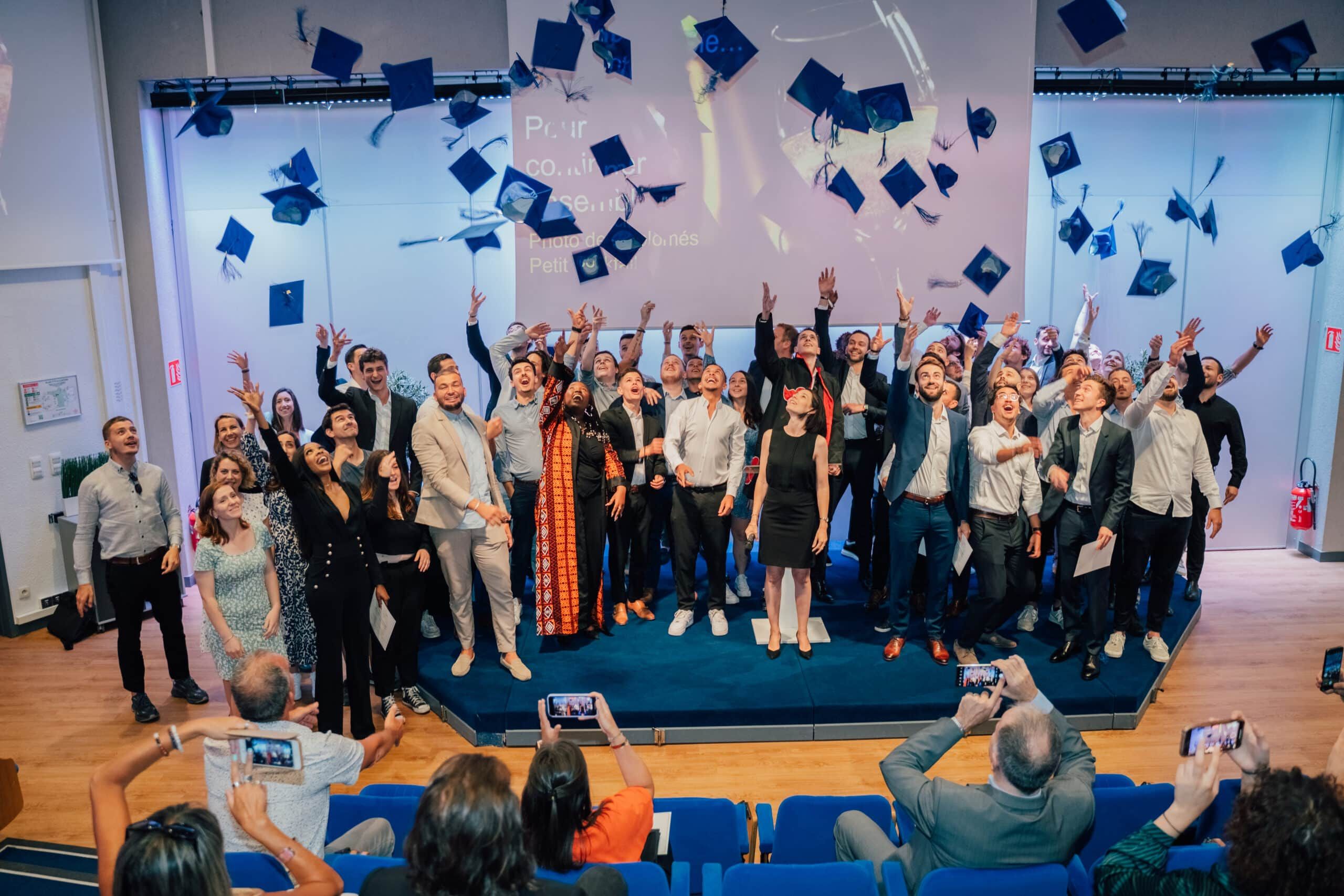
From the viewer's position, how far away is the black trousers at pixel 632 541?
5.14m

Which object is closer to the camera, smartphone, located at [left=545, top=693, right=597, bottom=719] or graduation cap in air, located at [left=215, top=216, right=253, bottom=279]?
smartphone, located at [left=545, top=693, right=597, bottom=719]

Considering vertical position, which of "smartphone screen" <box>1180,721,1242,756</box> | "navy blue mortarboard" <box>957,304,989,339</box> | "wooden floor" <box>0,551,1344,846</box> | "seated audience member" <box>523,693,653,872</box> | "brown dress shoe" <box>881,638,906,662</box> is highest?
"navy blue mortarboard" <box>957,304,989,339</box>

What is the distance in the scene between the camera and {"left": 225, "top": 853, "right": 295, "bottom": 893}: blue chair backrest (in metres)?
2.26

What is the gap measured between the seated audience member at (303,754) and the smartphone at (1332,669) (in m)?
2.32

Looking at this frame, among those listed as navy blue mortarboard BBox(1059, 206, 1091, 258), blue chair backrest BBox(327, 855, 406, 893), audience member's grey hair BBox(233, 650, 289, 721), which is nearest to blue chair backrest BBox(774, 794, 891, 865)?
blue chair backrest BBox(327, 855, 406, 893)

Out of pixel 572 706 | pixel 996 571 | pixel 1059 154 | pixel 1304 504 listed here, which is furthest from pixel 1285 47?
pixel 572 706

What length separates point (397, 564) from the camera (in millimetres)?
4316

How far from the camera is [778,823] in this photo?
2.82 metres

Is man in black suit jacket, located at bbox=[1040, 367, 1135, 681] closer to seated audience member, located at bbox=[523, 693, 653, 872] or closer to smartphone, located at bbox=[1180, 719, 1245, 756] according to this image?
smartphone, located at bbox=[1180, 719, 1245, 756]

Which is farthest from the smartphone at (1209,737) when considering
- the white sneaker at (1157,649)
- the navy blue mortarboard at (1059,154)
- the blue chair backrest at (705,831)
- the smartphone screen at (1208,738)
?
the navy blue mortarboard at (1059,154)

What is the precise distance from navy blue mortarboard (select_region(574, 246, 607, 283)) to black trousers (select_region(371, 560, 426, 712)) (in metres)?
2.35

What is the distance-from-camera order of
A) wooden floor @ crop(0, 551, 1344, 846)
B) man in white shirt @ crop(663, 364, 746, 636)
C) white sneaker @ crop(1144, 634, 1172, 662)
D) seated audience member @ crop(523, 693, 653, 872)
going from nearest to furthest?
seated audience member @ crop(523, 693, 653, 872) < wooden floor @ crop(0, 551, 1344, 846) < white sneaker @ crop(1144, 634, 1172, 662) < man in white shirt @ crop(663, 364, 746, 636)

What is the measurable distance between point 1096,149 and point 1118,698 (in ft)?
12.6

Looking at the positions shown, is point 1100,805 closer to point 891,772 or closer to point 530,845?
point 891,772
